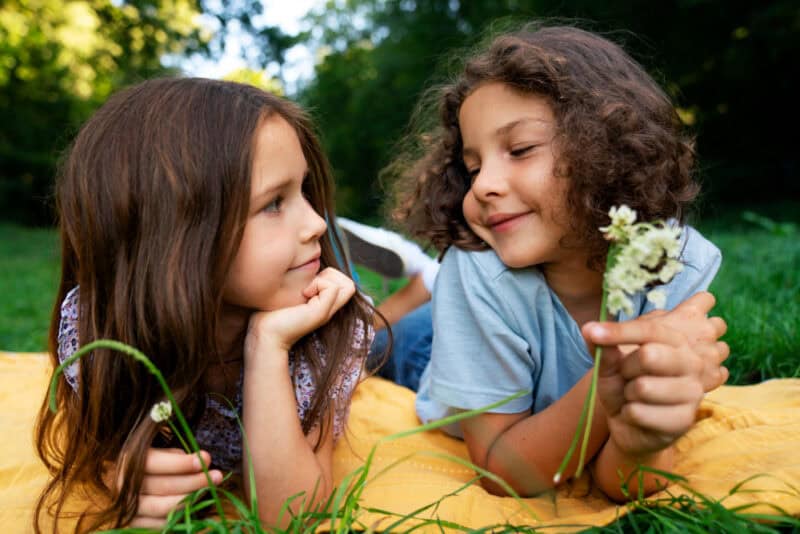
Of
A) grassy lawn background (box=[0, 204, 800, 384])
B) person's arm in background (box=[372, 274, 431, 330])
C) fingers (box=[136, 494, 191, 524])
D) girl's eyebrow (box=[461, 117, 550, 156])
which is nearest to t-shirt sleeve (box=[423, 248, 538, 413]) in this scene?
girl's eyebrow (box=[461, 117, 550, 156])

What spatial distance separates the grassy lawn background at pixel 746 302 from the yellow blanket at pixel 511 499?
316 mm

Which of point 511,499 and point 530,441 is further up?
point 530,441

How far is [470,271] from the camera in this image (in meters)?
1.99

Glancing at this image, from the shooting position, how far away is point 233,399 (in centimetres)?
201

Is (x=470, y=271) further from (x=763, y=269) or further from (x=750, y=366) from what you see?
(x=763, y=269)

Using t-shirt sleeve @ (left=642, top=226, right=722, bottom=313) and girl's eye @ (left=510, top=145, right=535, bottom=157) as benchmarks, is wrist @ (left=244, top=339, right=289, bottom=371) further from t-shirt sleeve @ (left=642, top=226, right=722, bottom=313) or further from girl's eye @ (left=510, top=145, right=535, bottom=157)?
t-shirt sleeve @ (left=642, top=226, right=722, bottom=313)

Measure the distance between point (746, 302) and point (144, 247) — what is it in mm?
2867

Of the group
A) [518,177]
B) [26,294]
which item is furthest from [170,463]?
[26,294]

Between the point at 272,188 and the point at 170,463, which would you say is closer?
the point at 170,463

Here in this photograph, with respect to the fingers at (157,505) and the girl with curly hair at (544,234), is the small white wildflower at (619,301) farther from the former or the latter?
the fingers at (157,505)

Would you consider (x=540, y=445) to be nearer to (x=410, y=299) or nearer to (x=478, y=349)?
(x=478, y=349)

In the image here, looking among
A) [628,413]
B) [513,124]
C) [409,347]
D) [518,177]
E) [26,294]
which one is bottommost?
[26,294]

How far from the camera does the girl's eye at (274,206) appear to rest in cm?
173

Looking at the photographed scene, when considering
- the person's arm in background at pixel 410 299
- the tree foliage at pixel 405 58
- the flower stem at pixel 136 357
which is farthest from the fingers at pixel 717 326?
the tree foliage at pixel 405 58
